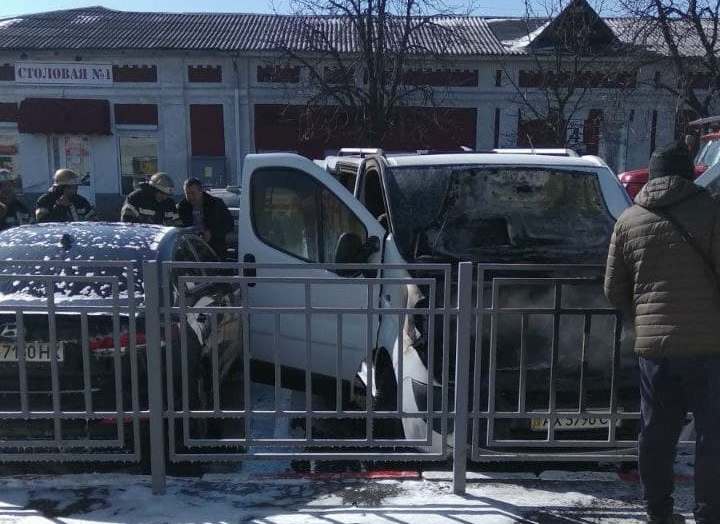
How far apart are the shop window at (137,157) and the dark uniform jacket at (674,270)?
23.4m

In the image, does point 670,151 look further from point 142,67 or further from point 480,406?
point 142,67

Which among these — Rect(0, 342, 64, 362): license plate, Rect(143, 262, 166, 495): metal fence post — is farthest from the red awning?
Rect(143, 262, 166, 495): metal fence post

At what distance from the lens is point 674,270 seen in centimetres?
290

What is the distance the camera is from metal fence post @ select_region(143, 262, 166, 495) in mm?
3447

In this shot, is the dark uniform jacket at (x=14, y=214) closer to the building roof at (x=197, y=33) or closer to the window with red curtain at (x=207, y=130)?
the building roof at (x=197, y=33)

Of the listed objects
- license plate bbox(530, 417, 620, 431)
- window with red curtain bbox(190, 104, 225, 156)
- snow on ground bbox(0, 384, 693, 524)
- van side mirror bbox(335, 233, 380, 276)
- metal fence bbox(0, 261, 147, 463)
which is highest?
window with red curtain bbox(190, 104, 225, 156)

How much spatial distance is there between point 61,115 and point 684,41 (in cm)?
2038

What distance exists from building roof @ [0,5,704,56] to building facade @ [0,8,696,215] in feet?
0.45

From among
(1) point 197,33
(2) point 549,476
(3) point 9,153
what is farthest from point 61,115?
(2) point 549,476

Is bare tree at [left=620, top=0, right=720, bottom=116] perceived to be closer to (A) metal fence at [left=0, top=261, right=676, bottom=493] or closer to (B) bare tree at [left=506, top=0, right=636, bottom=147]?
(B) bare tree at [left=506, top=0, right=636, bottom=147]

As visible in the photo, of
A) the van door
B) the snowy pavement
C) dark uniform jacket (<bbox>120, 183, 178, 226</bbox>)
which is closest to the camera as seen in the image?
the snowy pavement

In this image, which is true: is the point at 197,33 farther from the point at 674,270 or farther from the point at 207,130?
the point at 674,270

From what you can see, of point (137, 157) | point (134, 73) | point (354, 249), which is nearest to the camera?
point (354, 249)

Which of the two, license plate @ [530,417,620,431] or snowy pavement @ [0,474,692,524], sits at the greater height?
license plate @ [530,417,620,431]
